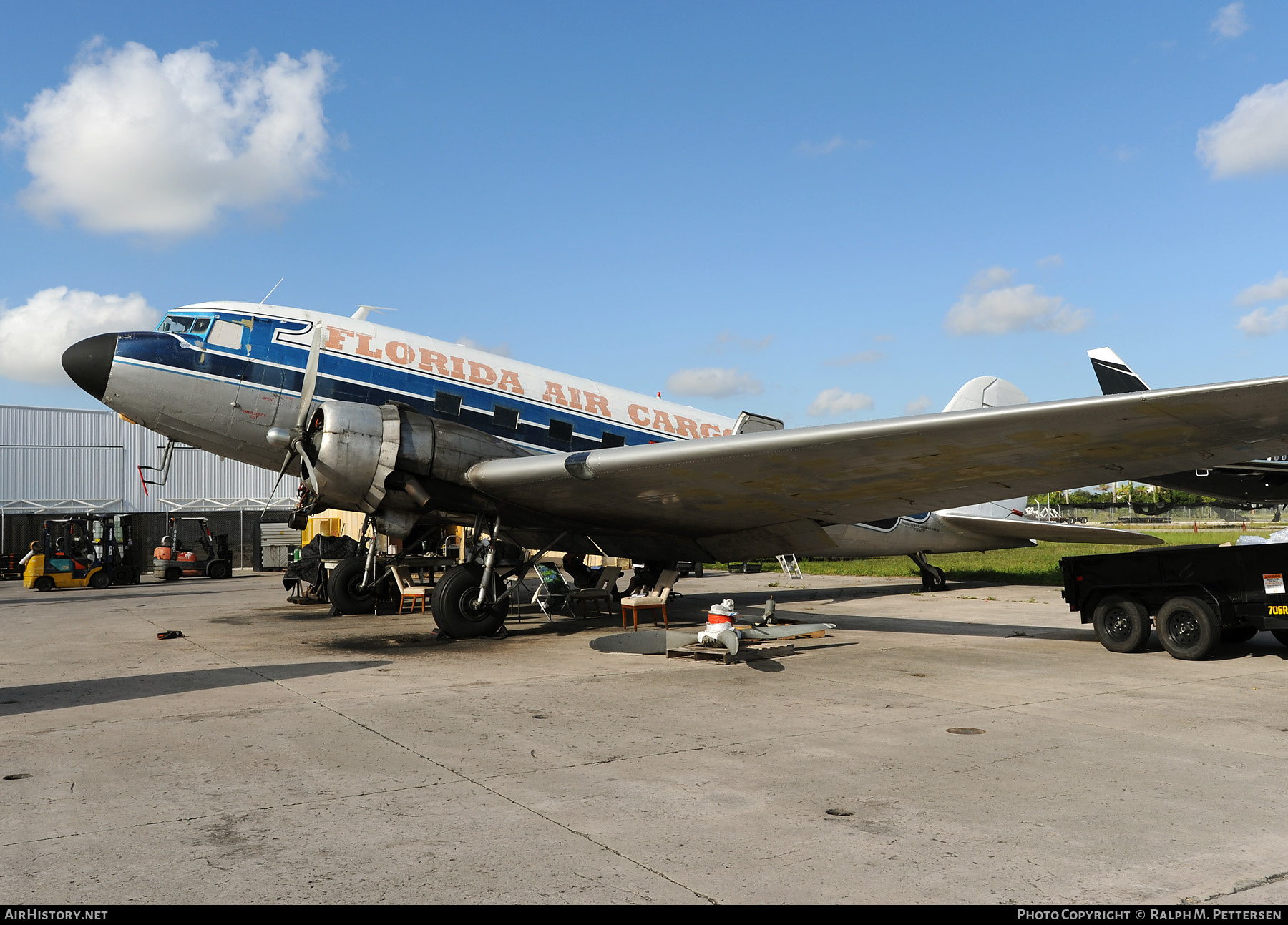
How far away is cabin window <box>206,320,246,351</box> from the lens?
37.8 ft

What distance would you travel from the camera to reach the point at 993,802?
14.7ft

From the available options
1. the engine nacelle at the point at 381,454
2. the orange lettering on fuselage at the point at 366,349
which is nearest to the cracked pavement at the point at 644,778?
the engine nacelle at the point at 381,454

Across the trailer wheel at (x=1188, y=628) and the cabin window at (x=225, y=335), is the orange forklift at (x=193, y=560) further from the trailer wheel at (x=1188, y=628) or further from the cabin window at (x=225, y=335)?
the trailer wheel at (x=1188, y=628)

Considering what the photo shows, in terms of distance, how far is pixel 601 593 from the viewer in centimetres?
1512

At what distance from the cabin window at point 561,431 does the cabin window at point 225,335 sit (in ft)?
14.9

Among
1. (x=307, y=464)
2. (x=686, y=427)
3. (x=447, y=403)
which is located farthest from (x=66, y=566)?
(x=686, y=427)

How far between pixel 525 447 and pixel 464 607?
2.55 metres

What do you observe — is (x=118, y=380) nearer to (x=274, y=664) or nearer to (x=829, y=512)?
(x=274, y=664)

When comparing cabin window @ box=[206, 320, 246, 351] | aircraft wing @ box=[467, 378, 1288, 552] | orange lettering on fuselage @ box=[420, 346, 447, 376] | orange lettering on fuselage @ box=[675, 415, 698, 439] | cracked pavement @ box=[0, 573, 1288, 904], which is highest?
cabin window @ box=[206, 320, 246, 351]

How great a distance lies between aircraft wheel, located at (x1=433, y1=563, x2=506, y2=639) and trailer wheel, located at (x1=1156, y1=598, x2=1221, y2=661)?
327 inches

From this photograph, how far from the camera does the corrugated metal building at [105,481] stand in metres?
40.2

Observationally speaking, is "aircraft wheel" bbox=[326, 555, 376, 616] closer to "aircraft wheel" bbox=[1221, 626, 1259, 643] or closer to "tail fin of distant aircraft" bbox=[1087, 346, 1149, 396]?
"aircraft wheel" bbox=[1221, 626, 1259, 643]

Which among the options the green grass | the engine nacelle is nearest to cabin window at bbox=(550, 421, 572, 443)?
the engine nacelle

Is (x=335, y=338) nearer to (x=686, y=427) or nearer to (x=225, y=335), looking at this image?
(x=225, y=335)
